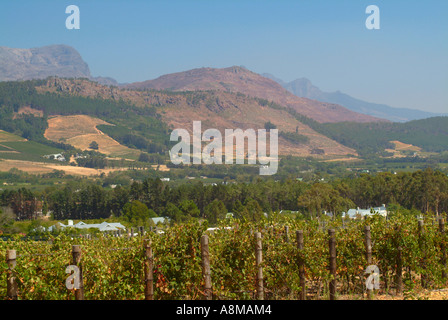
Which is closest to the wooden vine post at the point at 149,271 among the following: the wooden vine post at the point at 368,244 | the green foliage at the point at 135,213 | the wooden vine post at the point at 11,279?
the wooden vine post at the point at 11,279

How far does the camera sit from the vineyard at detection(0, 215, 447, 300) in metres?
9.41

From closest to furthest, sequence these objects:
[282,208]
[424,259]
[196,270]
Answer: [196,270]
[424,259]
[282,208]

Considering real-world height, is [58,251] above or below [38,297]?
above

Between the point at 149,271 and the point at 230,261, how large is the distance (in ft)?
7.18

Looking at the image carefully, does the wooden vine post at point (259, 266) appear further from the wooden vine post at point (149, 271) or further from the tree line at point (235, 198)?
the tree line at point (235, 198)

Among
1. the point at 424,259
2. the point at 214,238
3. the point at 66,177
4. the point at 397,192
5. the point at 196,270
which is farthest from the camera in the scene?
the point at 66,177

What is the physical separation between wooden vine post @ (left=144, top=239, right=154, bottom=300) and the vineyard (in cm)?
2

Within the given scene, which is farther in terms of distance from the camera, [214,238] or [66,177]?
[66,177]

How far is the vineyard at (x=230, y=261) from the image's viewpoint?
9.41 meters

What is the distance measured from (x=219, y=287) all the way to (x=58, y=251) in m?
3.21

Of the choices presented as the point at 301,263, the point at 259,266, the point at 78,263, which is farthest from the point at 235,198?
the point at 78,263
